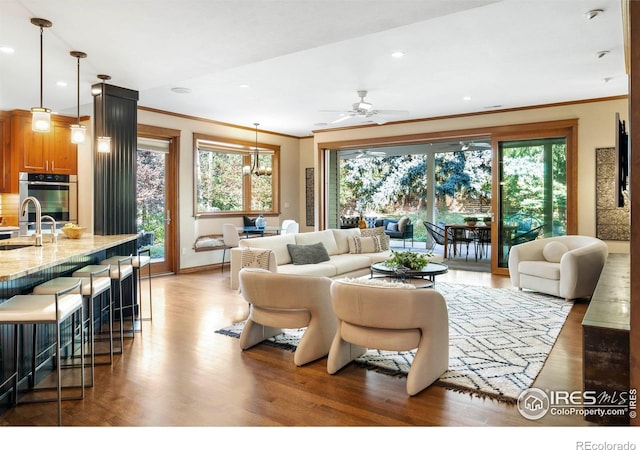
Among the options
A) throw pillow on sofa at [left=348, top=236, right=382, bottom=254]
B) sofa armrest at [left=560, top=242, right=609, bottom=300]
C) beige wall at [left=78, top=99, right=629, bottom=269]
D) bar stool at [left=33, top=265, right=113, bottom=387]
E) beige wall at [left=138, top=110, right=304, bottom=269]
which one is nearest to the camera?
bar stool at [left=33, top=265, right=113, bottom=387]

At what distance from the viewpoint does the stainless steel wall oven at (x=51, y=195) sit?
20.9ft

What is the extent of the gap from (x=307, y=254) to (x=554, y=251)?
3.32 m

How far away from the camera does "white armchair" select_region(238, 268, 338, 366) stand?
3289 millimetres

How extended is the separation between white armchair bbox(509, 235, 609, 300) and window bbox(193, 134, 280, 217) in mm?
5279

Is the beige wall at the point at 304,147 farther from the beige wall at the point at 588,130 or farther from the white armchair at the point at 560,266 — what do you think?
the white armchair at the point at 560,266

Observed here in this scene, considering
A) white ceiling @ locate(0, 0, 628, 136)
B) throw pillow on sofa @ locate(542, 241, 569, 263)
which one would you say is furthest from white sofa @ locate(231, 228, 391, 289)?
throw pillow on sofa @ locate(542, 241, 569, 263)

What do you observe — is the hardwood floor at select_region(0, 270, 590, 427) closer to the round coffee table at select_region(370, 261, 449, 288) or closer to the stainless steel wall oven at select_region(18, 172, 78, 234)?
the round coffee table at select_region(370, 261, 449, 288)

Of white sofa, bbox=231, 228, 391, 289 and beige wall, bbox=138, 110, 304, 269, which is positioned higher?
beige wall, bbox=138, 110, 304, 269

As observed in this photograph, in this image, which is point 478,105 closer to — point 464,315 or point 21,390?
point 464,315

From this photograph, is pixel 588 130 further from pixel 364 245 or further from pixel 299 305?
pixel 299 305

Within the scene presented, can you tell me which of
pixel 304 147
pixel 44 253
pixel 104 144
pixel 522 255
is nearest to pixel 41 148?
pixel 104 144

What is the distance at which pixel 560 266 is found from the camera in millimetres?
5453

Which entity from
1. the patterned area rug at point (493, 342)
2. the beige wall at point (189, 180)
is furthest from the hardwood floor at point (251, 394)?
the beige wall at point (189, 180)

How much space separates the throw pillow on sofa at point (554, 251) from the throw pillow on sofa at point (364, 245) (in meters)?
2.42
